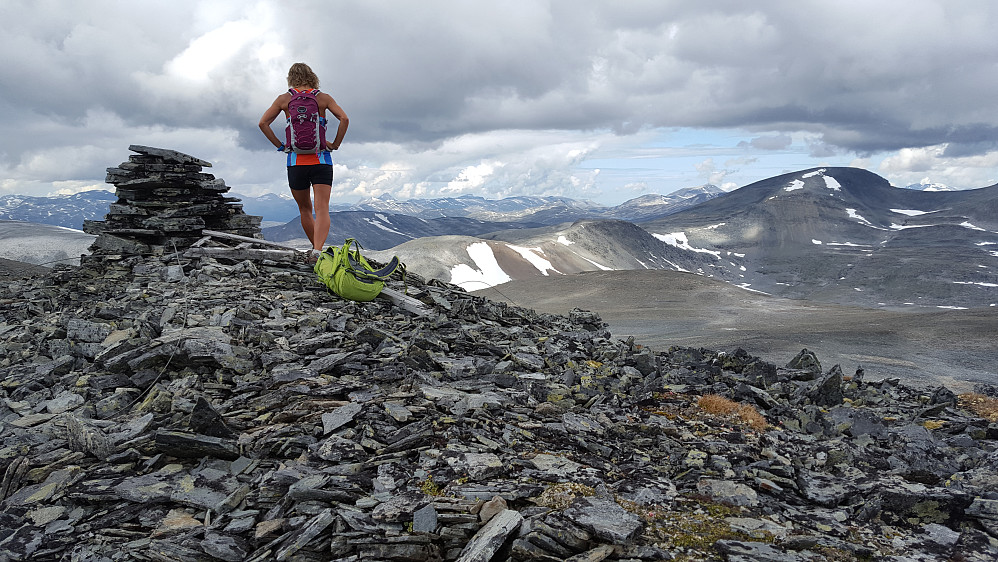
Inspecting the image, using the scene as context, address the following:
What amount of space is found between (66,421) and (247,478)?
109 inches

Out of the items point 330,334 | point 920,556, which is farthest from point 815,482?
point 330,334

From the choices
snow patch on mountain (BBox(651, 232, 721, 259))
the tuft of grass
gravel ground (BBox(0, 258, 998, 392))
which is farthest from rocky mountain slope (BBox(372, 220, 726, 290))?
the tuft of grass

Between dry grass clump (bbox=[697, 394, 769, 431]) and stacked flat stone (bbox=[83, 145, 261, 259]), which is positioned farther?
stacked flat stone (bbox=[83, 145, 261, 259])

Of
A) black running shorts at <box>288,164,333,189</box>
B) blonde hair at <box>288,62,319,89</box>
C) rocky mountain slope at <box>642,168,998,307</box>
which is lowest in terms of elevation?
rocky mountain slope at <box>642,168,998,307</box>

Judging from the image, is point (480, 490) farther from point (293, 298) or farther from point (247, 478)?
point (293, 298)

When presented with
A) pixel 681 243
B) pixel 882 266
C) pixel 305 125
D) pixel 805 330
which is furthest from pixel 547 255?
pixel 305 125

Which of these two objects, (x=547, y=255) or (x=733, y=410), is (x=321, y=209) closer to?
(x=733, y=410)

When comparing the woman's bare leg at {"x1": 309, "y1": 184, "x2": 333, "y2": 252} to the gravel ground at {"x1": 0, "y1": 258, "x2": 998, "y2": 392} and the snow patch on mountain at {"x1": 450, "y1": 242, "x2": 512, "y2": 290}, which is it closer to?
the gravel ground at {"x1": 0, "y1": 258, "x2": 998, "y2": 392}

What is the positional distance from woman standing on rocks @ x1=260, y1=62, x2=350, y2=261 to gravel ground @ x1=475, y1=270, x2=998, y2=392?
14.4m

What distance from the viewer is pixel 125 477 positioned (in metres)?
5.30

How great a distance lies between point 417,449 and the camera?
5711 millimetres

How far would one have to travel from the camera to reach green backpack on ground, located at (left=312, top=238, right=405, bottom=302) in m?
11.0

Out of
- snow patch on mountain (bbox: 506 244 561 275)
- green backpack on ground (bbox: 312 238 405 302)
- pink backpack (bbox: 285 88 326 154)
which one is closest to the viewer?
pink backpack (bbox: 285 88 326 154)

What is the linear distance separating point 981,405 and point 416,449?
1258 cm
